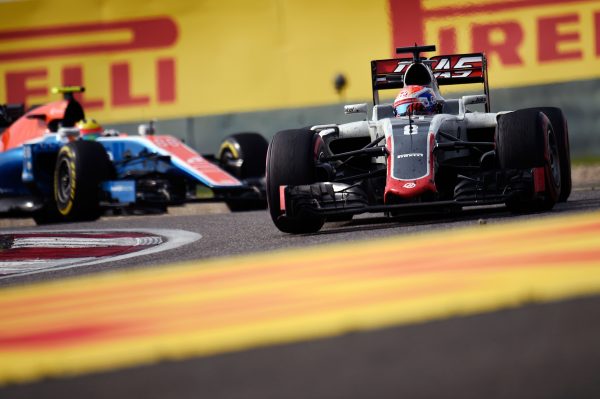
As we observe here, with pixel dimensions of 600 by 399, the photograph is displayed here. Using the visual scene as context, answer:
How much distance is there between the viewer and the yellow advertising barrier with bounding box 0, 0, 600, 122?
48.5ft

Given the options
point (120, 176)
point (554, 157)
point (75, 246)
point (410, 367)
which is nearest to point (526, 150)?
point (554, 157)

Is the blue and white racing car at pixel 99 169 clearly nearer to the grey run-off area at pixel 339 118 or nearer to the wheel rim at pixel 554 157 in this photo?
the grey run-off area at pixel 339 118

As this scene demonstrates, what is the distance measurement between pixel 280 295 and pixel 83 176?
855cm

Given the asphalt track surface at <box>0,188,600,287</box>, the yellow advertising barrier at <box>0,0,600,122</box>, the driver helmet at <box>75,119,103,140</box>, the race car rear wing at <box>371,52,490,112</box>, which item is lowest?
the asphalt track surface at <box>0,188,600,287</box>

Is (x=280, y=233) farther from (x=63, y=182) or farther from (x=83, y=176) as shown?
(x=63, y=182)

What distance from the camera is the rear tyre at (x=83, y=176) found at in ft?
43.3

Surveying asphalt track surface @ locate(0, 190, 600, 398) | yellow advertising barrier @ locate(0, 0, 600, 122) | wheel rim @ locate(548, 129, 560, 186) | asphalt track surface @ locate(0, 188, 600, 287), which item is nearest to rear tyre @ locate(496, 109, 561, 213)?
asphalt track surface @ locate(0, 188, 600, 287)

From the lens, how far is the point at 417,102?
9648mm

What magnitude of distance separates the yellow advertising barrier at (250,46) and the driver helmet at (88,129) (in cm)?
181

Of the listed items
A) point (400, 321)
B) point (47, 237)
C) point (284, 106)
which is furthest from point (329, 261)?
point (284, 106)

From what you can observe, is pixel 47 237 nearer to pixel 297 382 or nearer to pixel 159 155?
pixel 159 155

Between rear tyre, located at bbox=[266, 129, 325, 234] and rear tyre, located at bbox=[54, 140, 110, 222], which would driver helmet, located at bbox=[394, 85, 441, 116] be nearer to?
rear tyre, located at bbox=[266, 129, 325, 234]

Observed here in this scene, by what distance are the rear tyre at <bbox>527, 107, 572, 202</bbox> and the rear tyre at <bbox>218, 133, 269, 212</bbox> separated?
4.74m

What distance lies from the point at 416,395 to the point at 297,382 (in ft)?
1.21
